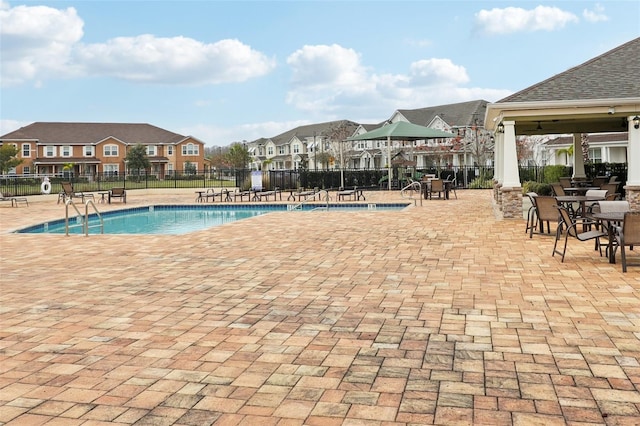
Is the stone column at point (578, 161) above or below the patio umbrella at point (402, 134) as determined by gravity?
below

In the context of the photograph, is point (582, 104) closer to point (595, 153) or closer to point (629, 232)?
point (629, 232)

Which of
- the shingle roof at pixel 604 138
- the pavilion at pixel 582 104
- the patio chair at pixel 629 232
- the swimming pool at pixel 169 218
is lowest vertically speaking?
the swimming pool at pixel 169 218

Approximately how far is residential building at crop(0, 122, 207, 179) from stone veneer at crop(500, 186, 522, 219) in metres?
43.7

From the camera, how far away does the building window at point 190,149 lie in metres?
60.0

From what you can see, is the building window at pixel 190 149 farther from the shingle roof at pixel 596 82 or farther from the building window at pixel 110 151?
the shingle roof at pixel 596 82

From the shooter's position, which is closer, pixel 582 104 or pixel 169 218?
pixel 582 104

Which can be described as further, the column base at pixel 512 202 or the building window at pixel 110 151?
the building window at pixel 110 151

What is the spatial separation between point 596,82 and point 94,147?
5284cm

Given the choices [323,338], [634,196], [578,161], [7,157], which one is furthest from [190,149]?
[323,338]

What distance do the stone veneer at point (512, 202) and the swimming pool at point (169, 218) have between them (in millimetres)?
5249

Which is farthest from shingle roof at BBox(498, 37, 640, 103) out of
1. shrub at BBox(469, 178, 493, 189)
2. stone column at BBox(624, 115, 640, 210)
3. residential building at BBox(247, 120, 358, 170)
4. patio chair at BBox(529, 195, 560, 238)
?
residential building at BBox(247, 120, 358, 170)

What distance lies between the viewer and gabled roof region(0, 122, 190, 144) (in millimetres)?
54938

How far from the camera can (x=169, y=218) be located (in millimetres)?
17766

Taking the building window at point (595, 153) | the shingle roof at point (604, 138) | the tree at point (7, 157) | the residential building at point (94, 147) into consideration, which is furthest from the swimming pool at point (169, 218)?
the residential building at point (94, 147)
